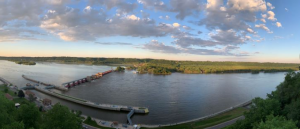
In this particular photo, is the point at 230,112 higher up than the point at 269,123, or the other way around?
the point at 269,123

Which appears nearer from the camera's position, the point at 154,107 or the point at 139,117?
the point at 139,117

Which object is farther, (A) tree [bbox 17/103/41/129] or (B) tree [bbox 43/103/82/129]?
(A) tree [bbox 17/103/41/129]

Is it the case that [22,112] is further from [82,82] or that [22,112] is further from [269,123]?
[82,82]

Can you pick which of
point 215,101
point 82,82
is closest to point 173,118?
point 215,101

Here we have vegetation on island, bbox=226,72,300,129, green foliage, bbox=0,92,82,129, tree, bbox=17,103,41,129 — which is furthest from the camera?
tree, bbox=17,103,41,129

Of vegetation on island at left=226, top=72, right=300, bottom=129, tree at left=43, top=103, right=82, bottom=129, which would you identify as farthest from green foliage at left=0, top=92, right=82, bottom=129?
vegetation on island at left=226, top=72, right=300, bottom=129

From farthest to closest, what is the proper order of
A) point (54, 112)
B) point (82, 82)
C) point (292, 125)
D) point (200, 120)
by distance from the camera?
point (82, 82)
point (200, 120)
point (54, 112)
point (292, 125)

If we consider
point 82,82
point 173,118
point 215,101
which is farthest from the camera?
point 82,82

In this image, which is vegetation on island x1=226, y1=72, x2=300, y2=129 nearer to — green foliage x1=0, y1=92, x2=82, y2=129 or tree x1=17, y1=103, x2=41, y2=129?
green foliage x1=0, y1=92, x2=82, y2=129
